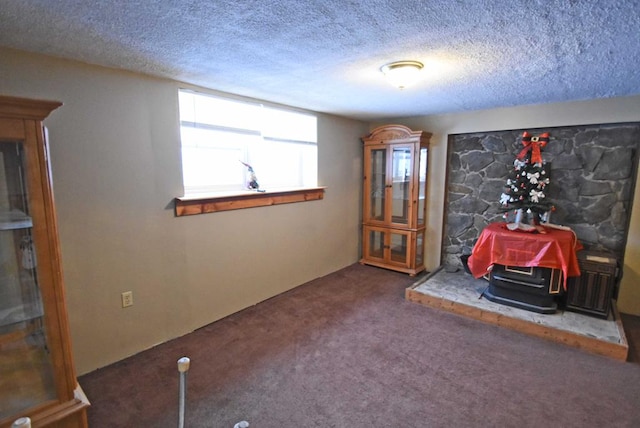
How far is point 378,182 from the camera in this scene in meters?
4.55

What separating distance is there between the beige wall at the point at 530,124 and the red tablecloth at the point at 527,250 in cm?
57

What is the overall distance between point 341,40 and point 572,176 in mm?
3040

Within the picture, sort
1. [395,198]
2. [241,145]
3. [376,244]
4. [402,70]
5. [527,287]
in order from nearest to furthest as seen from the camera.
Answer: [402,70]
[527,287]
[241,145]
[395,198]
[376,244]

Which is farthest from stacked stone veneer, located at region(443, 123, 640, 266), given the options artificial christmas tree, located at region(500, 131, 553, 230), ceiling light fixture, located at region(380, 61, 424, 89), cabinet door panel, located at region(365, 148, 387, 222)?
ceiling light fixture, located at region(380, 61, 424, 89)

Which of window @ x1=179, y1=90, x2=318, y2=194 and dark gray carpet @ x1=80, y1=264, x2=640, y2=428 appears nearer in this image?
dark gray carpet @ x1=80, y1=264, x2=640, y2=428

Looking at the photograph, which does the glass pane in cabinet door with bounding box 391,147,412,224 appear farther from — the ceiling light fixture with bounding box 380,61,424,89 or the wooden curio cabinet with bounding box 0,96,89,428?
the wooden curio cabinet with bounding box 0,96,89,428

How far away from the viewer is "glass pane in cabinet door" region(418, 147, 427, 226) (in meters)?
4.14

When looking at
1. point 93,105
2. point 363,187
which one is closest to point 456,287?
point 363,187

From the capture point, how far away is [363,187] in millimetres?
4676

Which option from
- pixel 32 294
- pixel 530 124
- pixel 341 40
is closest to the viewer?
pixel 32 294

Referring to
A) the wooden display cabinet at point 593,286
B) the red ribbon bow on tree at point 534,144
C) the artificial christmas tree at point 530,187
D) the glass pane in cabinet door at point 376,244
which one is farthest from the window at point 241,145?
the wooden display cabinet at point 593,286

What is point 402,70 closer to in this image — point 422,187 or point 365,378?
point 365,378

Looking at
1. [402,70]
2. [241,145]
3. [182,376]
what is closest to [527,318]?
[402,70]

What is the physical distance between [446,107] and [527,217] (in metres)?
1.45
